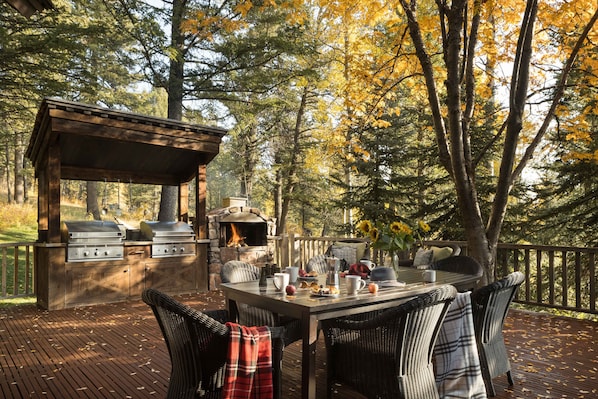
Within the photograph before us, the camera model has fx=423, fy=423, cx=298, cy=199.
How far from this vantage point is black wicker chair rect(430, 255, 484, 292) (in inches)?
128

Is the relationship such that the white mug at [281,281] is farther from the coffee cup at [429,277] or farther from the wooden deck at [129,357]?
the coffee cup at [429,277]

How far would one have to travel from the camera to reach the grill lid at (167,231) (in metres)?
6.16

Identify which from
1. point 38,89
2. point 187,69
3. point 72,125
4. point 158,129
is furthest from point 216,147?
point 38,89

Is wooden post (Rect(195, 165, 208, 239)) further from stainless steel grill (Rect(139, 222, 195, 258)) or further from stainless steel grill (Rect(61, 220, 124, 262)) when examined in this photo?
stainless steel grill (Rect(61, 220, 124, 262))

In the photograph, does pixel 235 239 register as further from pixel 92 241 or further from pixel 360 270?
pixel 360 270

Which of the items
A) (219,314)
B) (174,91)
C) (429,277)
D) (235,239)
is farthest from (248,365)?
(174,91)

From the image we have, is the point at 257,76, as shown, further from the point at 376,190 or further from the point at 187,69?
the point at 376,190

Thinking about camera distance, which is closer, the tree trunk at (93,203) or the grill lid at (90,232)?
the grill lid at (90,232)

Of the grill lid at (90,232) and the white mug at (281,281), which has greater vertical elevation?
the grill lid at (90,232)

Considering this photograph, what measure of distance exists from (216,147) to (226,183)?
16.0 metres

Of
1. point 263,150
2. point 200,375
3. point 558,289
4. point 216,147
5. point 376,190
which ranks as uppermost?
point 263,150

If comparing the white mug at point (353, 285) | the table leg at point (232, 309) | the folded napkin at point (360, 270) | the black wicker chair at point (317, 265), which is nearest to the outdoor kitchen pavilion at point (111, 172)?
the black wicker chair at point (317, 265)

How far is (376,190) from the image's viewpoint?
8.41 metres

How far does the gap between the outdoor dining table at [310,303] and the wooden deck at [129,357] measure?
2.23 feet
